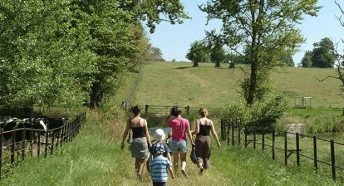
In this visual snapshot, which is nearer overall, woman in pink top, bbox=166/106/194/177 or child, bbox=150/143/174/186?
child, bbox=150/143/174/186

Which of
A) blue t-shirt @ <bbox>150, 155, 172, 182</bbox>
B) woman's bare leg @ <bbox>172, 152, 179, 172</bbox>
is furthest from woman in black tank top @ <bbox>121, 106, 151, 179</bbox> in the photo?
blue t-shirt @ <bbox>150, 155, 172, 182</bbox>

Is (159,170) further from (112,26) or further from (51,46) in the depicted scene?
(112,26)

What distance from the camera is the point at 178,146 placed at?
44.9ft

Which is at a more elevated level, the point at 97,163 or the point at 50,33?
the point at 50,33

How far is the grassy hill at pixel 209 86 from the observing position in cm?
6675

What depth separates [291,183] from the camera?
1266 centimetres

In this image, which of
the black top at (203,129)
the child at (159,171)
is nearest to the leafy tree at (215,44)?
the black top at (203,129)

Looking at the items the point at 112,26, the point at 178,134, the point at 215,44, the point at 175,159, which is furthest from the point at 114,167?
the point at 215,44

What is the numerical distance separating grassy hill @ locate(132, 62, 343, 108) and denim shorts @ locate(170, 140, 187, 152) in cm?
4373

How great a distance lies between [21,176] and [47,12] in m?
12.2

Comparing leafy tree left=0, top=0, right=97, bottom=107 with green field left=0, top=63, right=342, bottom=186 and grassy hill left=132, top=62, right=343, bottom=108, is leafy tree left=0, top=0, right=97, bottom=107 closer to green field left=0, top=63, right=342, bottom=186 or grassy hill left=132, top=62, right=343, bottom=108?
green field left=0, top=63, right=342, bottom=186

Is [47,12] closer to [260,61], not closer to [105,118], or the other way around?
[105,118]

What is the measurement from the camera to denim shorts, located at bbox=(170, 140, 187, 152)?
44.8 feet

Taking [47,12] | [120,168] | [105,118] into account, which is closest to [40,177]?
[120,168]
